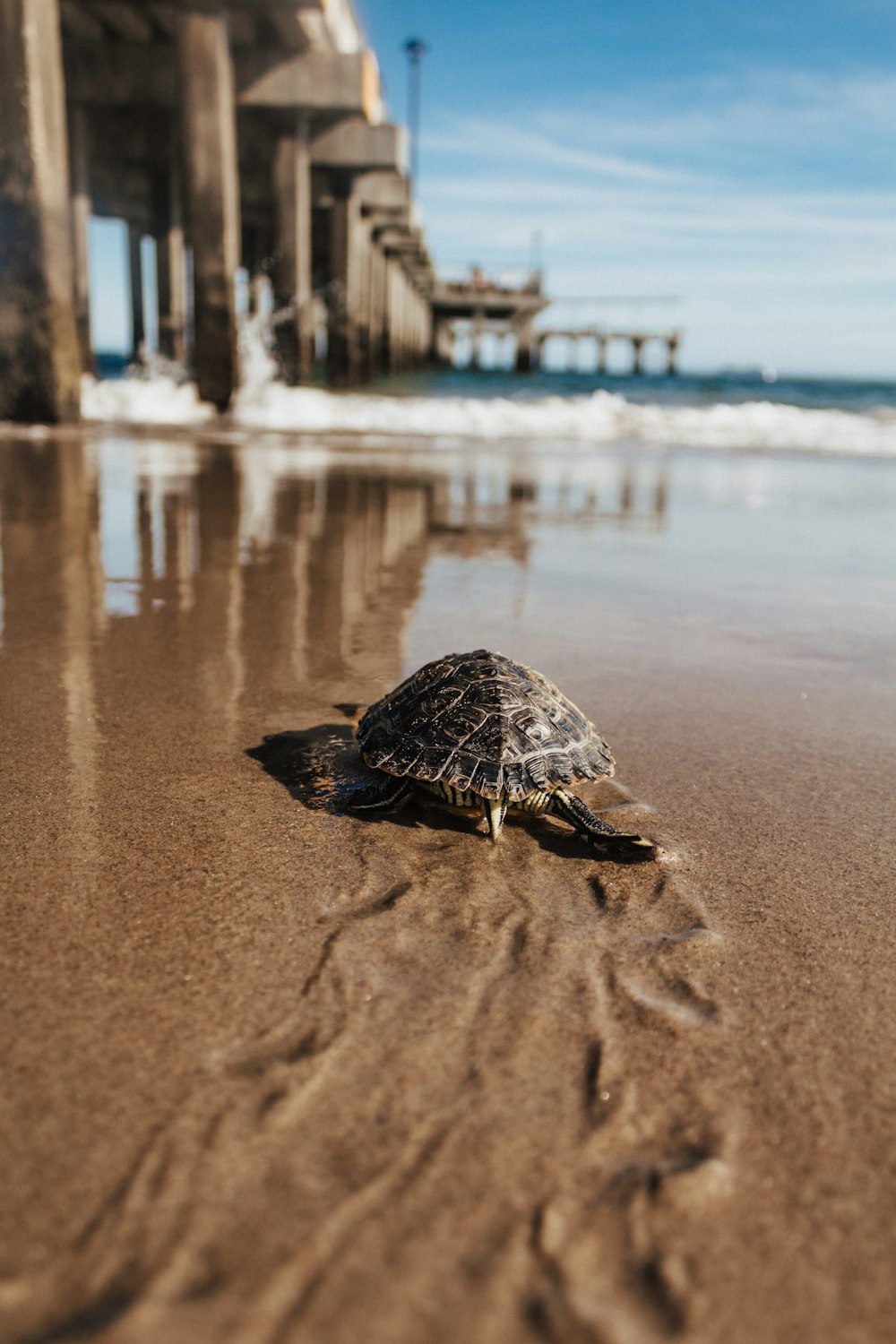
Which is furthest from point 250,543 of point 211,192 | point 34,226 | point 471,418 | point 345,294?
point 345,294

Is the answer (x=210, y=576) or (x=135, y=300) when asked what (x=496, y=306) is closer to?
(x=135, y=300)

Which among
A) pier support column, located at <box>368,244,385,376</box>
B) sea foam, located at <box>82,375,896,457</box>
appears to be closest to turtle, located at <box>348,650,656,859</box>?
A: sea foam, located at <box>82,375,896,457</box>

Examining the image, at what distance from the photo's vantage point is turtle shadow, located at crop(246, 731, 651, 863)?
2602mm

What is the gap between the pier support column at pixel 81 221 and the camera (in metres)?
20.1

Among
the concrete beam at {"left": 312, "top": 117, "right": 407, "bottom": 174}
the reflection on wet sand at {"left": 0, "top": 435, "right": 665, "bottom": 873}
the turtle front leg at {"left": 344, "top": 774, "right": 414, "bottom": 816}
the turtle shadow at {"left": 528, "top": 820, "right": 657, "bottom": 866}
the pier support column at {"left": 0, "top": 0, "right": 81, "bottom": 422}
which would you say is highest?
the concrete beam at {"left": 312, "top": 117, "right": 407, "bottom": 174}

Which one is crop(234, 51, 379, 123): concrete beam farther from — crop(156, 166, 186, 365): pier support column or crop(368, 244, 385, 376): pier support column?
crop(368, 244, 385, 376): pier support column

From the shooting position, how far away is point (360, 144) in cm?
2259

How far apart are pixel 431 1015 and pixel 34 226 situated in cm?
1205

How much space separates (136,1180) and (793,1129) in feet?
3.27

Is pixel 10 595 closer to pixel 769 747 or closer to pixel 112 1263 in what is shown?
pixel 769 747

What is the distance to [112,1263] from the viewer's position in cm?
126

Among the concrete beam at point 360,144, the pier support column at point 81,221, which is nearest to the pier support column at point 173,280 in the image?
the pier support column at point 81,221

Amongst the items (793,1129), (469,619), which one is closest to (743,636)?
(469,619)

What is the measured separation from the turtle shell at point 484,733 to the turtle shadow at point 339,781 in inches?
4.7
